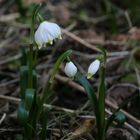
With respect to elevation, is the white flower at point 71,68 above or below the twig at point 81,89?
above

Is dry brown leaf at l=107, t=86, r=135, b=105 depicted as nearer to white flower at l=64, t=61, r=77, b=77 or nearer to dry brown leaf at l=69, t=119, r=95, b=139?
dry brown leaf at l=69, t=119, r=95, b=139

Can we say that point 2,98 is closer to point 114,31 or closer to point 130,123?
point 130,123

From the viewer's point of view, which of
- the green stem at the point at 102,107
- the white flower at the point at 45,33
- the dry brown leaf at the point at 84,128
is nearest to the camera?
the white flower at the point at 45,33

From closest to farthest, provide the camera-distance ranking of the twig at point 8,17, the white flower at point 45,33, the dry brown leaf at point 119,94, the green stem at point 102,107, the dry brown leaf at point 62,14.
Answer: the white flower at point 45,33 < the green stem at point 102,107 < the dry brown leaf at point 119,94 < the twig at point 8,17 < the dry brown leaf at point 62,14

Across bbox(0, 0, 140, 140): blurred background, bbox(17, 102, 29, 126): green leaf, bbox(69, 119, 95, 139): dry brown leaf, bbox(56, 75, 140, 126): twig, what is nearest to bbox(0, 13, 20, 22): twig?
bbox(0, 0, 140, 140): blurred background

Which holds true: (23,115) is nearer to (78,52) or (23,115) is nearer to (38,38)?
(38,38)

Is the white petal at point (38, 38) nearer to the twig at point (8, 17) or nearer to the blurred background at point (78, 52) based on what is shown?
the blurred background at point (78, 52)

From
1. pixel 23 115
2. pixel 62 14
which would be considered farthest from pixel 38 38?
pixel 62 14

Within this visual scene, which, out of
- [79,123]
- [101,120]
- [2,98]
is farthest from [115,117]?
[2,98]

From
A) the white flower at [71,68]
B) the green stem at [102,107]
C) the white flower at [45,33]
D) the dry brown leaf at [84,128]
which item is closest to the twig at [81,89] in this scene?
the dry brown leaf at [84,128]
